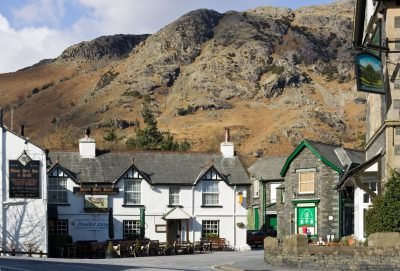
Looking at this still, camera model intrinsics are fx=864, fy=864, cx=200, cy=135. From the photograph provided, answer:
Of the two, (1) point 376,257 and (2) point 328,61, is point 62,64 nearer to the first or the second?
(2) point 328,61

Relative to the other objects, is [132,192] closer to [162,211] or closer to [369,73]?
[162,211]

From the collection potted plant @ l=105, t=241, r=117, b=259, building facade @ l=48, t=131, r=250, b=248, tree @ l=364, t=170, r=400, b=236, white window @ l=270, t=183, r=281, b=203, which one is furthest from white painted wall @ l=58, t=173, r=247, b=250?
tree @ l=364, t=170, r=400, b=236

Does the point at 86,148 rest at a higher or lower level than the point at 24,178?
higher

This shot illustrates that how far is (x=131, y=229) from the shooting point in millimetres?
52531

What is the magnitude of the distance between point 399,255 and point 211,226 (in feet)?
83.1

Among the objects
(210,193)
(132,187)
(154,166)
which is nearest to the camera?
(132,187)

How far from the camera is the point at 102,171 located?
52969 millimetres

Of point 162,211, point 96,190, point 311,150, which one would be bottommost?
point 162,211

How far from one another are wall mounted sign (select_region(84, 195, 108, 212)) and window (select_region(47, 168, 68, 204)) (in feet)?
4.22

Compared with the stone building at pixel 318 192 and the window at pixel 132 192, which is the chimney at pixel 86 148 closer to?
the window at pixel 132 192

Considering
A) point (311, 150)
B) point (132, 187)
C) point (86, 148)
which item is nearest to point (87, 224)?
point (132, 187)

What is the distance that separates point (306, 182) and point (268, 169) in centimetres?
1609

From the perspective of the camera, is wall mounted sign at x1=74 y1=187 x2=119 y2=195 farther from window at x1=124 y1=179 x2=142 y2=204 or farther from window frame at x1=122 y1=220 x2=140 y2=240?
window frame at x1=122 y1=220 x2=140 y2=240

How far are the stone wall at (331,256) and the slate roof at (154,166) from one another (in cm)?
1980
